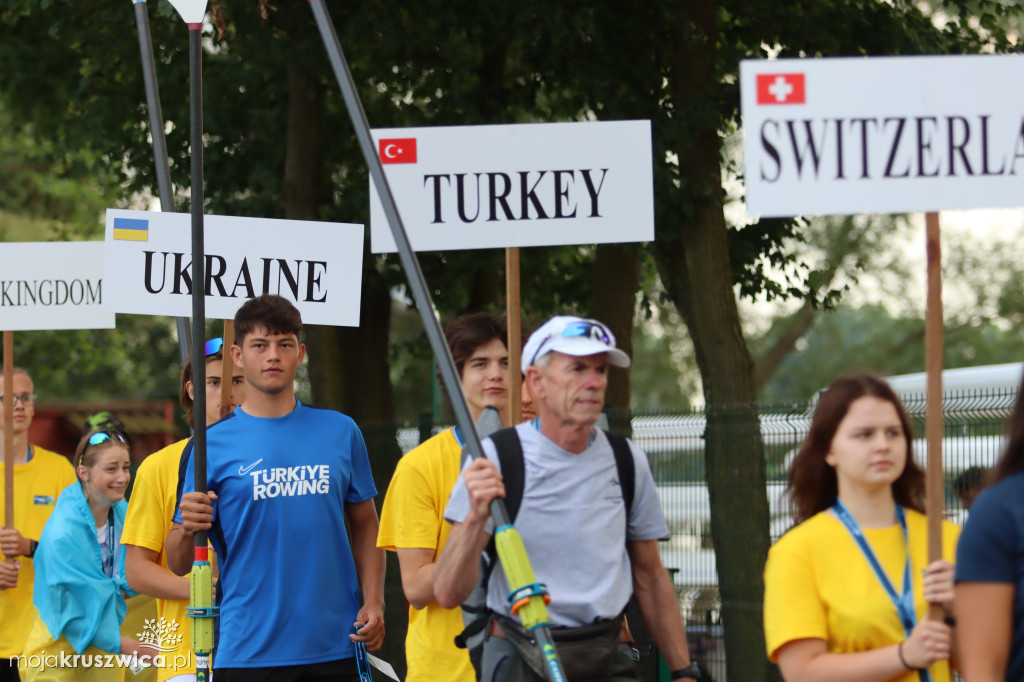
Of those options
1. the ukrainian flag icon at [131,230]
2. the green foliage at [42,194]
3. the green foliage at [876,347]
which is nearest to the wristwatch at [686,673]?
the ukrainian flag icon at [131,230]

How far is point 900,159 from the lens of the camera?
3.81 metres

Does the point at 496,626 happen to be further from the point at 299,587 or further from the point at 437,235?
the point at 437,235

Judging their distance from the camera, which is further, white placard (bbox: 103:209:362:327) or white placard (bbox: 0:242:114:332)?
white placard (bbox: 0:242:114:332)

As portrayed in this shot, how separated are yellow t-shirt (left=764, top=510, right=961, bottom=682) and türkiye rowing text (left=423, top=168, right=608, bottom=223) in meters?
1.79

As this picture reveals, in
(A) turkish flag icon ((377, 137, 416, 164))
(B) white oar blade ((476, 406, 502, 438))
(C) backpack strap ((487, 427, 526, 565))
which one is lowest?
(C) backpack strap ((487, 427, 526, 565))

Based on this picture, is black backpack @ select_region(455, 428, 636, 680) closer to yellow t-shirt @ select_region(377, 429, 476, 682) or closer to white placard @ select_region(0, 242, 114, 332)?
yellow t-shirt @ select_region(377, 429, 476, 682)

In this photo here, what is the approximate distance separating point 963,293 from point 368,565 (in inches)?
1259

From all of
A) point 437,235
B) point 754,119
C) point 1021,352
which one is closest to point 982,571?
point 754,119

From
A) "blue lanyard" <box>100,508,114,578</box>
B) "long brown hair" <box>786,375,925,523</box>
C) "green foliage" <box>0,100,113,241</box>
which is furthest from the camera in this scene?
"green foliage" <box>0,100,113,241</box>

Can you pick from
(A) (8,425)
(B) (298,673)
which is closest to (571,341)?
(B) (298,673)

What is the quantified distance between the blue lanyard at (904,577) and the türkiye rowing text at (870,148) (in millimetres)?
957

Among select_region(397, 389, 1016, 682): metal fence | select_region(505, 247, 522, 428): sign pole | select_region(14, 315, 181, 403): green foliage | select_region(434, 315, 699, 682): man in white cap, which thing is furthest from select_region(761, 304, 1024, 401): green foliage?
select_region(434, 315, 699, 682): man in white cap

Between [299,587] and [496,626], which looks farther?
[299,587]

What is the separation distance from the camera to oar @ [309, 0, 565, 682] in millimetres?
3609
